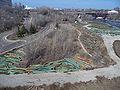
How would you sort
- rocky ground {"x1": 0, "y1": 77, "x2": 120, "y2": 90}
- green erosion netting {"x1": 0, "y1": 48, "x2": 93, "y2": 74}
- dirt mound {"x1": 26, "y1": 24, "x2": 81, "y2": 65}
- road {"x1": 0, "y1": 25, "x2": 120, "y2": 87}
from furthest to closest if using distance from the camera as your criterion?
dirt mound {"x1": 26, "y1": 24, "x2": 81, "y2": 65}, green erosion netting {"x1": 0, "y1": 48, "x2": 93, "y2": 74}, road {"x1": 0, "y1": 25, "x2": 120, "y2": 87}, rocky ground {"x1": 0, "y1": 77, "x2": 120, "y2": 90}

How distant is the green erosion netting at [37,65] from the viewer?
10445mm

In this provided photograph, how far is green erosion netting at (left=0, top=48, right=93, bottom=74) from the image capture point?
10445 millimetres

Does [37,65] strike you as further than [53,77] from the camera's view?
Yes

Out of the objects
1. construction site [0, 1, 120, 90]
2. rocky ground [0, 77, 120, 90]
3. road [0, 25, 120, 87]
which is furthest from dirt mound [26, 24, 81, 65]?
rocky ground [0, 77, 120, 90]

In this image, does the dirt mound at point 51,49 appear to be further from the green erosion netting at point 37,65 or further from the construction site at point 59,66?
the green erosion netting at point 37,65

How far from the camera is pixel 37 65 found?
1166 cm

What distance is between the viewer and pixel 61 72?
403 inches

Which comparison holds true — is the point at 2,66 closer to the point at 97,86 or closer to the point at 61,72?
the point at 61,72

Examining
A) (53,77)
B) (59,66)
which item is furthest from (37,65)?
(53,77)

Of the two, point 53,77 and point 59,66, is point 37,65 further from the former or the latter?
point 53,77

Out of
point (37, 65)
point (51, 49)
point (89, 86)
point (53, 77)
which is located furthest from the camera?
point (51, 49)

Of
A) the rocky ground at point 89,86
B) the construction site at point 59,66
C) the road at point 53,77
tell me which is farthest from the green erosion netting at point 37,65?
the rocky ground at point 89,86

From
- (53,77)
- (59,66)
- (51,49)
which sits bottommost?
(59,66)

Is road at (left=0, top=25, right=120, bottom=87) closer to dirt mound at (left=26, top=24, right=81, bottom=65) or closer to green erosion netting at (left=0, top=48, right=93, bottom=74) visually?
green erosion netting at (left=0, top=48, right=93, bottom=74)
